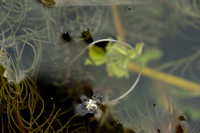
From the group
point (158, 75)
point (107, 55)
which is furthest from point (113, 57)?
point (158, 75)

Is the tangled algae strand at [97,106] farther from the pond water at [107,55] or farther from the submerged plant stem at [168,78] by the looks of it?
the submerged plant stem at [168,78]

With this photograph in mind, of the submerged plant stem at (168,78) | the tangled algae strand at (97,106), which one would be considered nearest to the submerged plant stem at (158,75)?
the submerged plant stem at (168,78)

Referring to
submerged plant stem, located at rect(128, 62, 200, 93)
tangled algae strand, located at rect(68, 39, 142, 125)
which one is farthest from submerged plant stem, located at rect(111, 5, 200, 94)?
tangled algae strand, located at rect(68, 39, 142, 125)

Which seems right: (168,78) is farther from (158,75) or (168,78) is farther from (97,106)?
(97,106)

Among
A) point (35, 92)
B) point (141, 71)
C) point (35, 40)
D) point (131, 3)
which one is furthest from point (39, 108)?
point (131, 3)

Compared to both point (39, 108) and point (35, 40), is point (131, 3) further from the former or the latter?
point (39, 108)

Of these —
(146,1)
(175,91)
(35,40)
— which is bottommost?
(175,91)

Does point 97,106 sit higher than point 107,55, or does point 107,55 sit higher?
point 107,55

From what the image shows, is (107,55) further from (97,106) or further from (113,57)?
(97,106)
